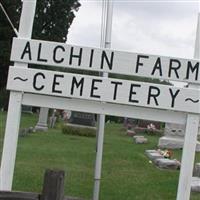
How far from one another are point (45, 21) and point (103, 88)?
46015mm

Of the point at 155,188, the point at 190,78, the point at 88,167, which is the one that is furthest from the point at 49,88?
the point at 88,167

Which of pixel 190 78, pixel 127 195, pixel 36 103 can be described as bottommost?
pixel 127 195

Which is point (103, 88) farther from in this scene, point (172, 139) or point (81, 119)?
point (81, 119)

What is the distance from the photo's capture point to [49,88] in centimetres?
448

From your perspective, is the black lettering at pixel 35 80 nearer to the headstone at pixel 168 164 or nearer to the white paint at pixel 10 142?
the white paint at pixel 10 142

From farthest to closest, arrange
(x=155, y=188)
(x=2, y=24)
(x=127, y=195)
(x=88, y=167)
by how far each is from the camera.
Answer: (x=2, y=24) → (x=88, y=167) → (x=155, y=188) → (x=127, y=195)

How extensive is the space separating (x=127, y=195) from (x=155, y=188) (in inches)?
36.2

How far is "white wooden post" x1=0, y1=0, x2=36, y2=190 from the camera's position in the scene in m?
4.55

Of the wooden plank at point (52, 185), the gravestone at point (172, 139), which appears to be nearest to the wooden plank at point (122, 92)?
the wooden plank at point (52, 185)

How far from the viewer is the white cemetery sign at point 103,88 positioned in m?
4.45

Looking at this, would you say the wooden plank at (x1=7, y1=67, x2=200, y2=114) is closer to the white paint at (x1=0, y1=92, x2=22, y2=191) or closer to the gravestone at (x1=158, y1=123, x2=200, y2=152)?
the white paint at (x1=0, y1=92, x2=22, y2=191)

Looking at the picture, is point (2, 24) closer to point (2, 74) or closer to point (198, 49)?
point (2, 74)

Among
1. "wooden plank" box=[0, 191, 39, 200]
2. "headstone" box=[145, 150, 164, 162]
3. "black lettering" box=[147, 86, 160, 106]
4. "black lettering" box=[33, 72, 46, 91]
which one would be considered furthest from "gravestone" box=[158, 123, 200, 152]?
"wooden plank" box=[0, 191, 39, 200]

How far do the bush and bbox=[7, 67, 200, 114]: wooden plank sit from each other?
1611cm
